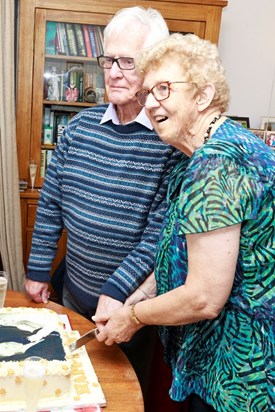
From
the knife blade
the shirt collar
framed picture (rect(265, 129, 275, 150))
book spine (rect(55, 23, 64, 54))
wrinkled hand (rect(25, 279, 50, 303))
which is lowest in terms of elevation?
wrinkled hand (rect(25, 279, 50, 303))

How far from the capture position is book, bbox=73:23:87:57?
2.89 m

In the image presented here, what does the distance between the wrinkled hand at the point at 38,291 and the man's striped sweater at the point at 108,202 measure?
0.07 feet

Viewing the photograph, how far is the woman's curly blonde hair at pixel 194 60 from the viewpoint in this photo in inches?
42.4

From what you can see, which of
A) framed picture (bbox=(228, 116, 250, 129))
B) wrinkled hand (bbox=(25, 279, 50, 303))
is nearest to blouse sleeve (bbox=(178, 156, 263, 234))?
wrinkled hand (bbox=(25, 279, 50, 303))

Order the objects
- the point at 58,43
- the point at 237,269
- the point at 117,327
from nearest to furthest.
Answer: the point at 237,269 < the point at 117,327 < the point at 58,43

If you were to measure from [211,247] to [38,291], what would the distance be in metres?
0.75

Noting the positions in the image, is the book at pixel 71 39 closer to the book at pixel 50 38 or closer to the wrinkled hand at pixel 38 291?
the book at pixel 50 38

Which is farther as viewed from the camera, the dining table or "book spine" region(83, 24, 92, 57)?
"book spine" region(83, 24, 92, 57)

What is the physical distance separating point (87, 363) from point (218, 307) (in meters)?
0.36

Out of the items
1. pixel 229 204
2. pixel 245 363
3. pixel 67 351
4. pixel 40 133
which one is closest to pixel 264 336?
pixel 245 363

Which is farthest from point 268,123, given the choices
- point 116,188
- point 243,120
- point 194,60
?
point 194,60

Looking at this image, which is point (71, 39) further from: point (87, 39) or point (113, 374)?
point (113, 374)

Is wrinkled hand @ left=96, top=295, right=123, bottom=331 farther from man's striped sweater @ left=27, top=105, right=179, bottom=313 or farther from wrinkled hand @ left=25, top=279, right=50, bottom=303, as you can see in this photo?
wrinkled hand @ left=25, top=279, right=50, bottom=303

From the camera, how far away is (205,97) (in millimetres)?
1097
